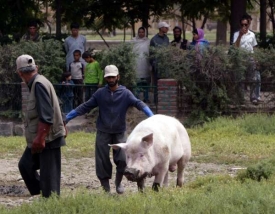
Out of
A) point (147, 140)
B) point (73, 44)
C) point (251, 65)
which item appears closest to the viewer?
point (147, 140)

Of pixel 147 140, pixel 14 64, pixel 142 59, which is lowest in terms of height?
pixel 147 140

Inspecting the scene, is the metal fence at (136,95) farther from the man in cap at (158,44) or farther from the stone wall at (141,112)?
the man in cap at (158,44)

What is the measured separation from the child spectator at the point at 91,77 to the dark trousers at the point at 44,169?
845cm

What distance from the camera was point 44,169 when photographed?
1019 centimetres

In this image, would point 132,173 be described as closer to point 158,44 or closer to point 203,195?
point 203,195

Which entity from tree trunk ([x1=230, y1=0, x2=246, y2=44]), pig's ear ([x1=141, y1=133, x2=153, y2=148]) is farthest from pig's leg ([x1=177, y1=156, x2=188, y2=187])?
tree trunk ([x1=230, y1=0, x2=246, y2=44])

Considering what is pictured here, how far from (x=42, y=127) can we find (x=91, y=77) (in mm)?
9290

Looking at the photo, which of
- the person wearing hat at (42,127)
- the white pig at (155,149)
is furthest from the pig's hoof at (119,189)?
the person wearing hat at (42,127)

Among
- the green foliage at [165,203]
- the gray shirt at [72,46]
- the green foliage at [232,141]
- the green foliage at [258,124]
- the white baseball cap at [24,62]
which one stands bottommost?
the green foliage at [232,141]

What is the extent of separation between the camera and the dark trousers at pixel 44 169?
33.4 ft

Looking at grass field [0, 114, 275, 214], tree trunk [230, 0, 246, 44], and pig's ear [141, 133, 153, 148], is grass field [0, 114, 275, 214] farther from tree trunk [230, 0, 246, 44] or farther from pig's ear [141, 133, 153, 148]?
tree trunk [230, 0, 246, 44]

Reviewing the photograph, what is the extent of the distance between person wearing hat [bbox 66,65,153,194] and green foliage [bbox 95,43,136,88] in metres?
7.31

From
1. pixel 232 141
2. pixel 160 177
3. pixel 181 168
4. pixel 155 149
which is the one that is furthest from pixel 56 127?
pixel 232 141

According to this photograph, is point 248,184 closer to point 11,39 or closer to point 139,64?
point 139,64
